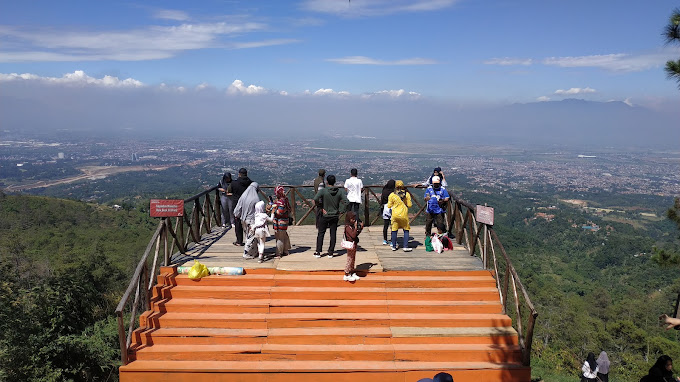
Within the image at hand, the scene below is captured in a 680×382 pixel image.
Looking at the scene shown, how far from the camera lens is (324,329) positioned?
23.2 feet

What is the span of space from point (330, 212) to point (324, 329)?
7.35 ft

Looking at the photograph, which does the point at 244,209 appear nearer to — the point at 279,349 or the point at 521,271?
the point at 279,349

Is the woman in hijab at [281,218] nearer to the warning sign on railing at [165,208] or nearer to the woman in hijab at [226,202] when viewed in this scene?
the warning sign on railing at [165,208]

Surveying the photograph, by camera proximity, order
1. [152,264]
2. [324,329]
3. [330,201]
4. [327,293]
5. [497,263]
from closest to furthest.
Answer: [324,329] → [327,293] → [152,264] → [330,201] → [497,263]

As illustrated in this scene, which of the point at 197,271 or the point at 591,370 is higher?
the point at 197,271

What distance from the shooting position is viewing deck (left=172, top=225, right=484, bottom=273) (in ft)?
26.9

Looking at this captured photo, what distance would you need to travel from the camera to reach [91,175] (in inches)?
4779

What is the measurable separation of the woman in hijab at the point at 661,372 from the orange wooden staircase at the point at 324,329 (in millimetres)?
1600

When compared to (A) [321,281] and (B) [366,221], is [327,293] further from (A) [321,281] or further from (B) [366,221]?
(B) [366,221]

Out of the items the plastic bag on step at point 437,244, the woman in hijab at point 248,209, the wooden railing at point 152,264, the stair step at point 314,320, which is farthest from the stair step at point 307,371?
the plastic bag on step at point 437,244

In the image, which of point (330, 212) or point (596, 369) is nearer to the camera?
point (330, 212)

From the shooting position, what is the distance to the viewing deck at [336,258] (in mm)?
8196

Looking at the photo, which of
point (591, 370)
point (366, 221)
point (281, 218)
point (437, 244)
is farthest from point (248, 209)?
point (591, 370)

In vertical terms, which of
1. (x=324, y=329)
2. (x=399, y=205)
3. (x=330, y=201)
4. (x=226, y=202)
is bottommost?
(x=324, y=329)
